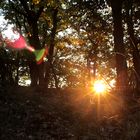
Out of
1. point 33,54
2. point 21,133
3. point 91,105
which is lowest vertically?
point 21,133

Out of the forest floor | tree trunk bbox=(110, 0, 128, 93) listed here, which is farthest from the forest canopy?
the forest floor

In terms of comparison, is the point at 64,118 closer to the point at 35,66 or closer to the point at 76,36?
the point at 35,66

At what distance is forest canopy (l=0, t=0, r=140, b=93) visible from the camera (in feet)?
61.7

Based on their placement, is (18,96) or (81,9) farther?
(81,9)

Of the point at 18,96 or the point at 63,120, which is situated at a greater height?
the point at 18,96

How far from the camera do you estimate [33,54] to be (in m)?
30.4

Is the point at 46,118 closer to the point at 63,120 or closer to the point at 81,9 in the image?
the point at 63,120

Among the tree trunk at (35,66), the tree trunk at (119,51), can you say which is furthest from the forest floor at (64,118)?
the tree trunk at (35,66)

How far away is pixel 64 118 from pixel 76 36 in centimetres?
2379

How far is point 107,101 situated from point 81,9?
18.0 ft

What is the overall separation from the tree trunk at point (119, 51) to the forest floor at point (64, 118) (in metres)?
0.99

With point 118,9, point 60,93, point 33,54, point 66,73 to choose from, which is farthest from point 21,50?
point 66,73

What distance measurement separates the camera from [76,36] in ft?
123

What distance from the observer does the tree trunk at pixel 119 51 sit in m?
17.6
